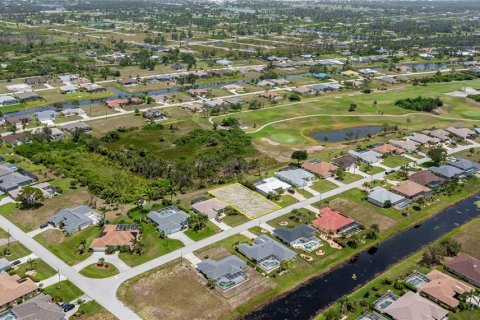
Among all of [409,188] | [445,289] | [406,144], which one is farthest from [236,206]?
[406,144]

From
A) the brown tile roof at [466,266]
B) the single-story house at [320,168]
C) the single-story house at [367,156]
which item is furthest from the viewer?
the single-story house at [367,156]

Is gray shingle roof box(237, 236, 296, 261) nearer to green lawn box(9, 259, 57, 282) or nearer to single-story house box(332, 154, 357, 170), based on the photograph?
green lawn box(9, 259, 57, 282)

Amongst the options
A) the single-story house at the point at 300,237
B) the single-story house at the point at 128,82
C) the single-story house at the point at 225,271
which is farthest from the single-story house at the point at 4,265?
the single-story house at the point at 128,82

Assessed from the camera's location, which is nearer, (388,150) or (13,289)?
(13,289)

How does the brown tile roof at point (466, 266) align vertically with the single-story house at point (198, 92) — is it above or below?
above

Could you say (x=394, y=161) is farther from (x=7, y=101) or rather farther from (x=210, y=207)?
(x=7, y=101)

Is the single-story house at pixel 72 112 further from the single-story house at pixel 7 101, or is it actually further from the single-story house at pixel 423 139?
the single-story house at pixel 423 139
